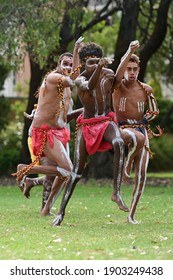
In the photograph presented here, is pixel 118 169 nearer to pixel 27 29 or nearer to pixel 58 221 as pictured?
pixel 58 221

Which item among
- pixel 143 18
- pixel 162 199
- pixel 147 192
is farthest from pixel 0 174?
pixel 162 199

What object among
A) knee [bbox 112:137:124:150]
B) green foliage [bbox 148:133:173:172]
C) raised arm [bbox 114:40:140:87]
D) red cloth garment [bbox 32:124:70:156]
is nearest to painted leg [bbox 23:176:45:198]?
red cloth garment [bbox 32:124:70:156]

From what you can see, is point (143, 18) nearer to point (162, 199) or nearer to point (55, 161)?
point (162, 199)

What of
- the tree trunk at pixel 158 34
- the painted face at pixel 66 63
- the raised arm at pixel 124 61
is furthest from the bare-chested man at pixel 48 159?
the tree trunk at pixel 158 34

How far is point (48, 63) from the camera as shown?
2059 centimetres

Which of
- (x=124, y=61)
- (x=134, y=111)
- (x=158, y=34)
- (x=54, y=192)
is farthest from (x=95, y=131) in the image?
(x=158, y=34)

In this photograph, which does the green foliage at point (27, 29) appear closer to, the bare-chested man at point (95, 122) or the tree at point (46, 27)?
the tree at point (46, 27)

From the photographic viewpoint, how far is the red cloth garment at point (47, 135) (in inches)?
481

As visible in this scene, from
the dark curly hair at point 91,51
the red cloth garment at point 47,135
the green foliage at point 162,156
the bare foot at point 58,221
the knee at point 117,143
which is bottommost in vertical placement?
the green foliage at point 162,156

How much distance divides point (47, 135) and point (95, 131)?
111 cm

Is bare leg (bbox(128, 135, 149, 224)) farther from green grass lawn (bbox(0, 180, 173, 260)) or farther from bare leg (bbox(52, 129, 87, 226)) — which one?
bare leg (bbox(52, 129, 87, 226))

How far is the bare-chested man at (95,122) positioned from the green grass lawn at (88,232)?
0.50 m
